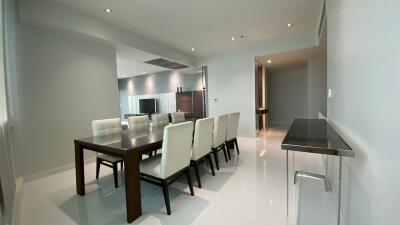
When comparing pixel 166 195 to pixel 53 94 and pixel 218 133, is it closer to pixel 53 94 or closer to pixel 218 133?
pixel 218 133

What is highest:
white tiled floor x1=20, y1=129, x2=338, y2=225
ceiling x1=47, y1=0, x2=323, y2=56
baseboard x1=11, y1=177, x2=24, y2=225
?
ceiling x1=47, y1=0, x2=323, y2=56

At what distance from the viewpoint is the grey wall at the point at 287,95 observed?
773 cm

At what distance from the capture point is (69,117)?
3328 millimetres

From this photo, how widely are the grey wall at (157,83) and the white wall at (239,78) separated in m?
1.67

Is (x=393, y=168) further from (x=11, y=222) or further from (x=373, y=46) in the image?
(x=11, y=222)

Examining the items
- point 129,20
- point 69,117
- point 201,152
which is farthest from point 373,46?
point 69,117

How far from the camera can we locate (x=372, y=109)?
98cm

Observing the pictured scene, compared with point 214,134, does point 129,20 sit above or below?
above

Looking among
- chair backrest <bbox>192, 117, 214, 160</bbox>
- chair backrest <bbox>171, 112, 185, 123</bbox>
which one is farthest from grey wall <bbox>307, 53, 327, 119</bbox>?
chair backrest <bbox>192, 117, 214, 160</bbox>

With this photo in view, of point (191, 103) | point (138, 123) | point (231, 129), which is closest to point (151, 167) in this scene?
point (138, 123)

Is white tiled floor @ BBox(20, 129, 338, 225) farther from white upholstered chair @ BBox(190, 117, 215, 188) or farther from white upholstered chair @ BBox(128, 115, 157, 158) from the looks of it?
white upholstered chair @ BBox(128, 115, 157, 158)

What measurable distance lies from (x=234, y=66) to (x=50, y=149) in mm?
5062

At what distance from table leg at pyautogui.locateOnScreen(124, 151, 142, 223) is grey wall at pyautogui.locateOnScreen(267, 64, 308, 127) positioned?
7.40m

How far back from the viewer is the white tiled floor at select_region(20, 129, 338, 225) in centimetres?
178
